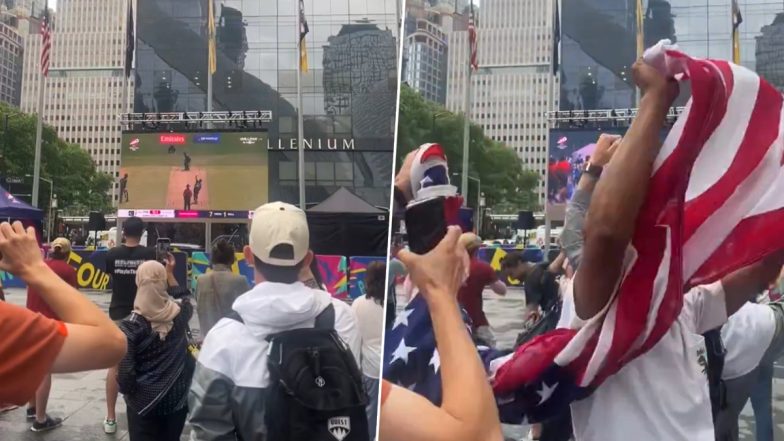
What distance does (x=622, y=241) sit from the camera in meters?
0.65

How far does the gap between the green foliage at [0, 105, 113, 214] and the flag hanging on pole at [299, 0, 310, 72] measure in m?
0.30

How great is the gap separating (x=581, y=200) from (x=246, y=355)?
1.47 feet

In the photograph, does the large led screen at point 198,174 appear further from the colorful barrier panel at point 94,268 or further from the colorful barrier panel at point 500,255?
the colorful barrier panel at point 500,255

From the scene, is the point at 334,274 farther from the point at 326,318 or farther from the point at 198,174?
the point at 198,174

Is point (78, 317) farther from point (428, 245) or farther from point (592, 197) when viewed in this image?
point (592, 197)

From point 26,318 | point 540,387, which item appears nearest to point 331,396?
point 540,387

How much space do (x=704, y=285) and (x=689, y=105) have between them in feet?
0.75

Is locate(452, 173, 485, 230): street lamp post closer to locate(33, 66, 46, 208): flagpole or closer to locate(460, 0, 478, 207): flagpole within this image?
locate(460, 0, 478, 207): flagpole

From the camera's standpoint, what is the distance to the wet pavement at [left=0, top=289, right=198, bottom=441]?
2.52 feet

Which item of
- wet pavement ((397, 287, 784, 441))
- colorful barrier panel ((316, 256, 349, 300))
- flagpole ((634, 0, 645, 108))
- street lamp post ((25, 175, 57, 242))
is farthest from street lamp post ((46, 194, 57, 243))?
flagpole ((634, 0, 645, 108))

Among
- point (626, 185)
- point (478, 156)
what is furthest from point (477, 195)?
point (626, 185)

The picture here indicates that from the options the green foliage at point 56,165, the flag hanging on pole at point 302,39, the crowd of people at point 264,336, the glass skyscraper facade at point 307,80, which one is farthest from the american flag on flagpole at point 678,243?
the green foliage at point 56,165

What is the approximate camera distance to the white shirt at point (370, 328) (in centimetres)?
80

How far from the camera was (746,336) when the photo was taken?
0.79m
